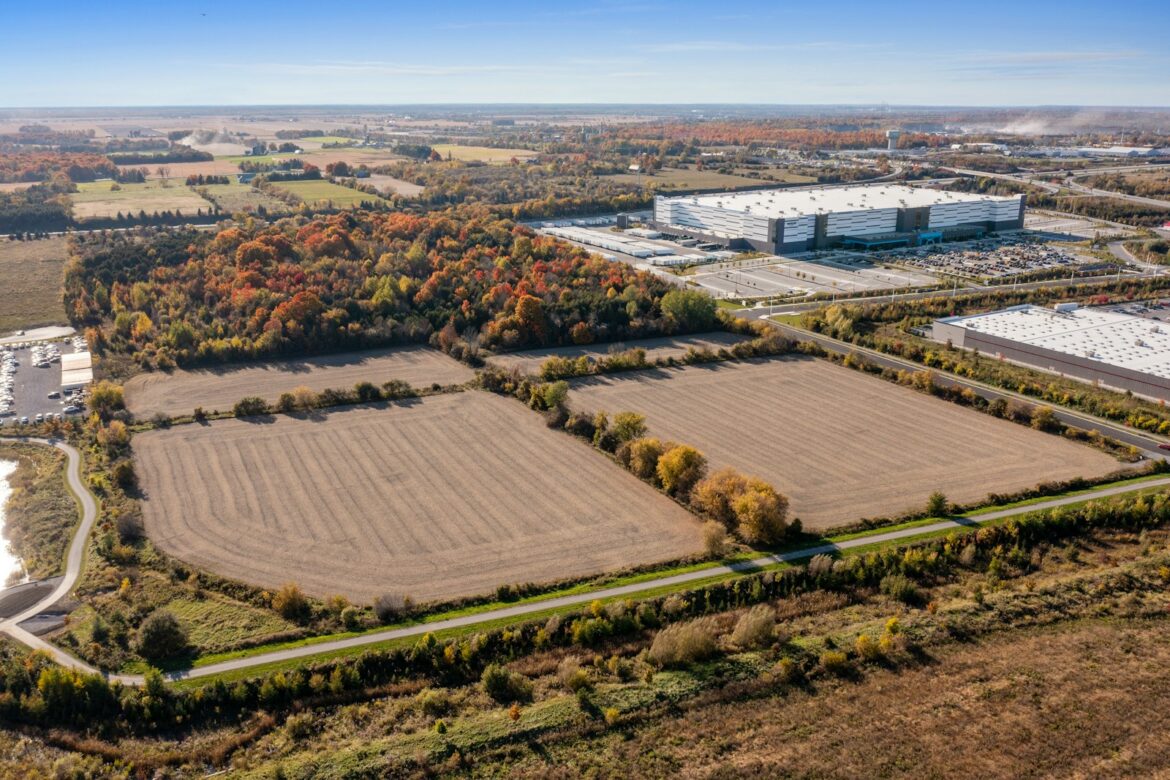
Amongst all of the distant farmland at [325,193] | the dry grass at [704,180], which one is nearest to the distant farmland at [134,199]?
the distant farmland at [325,193]

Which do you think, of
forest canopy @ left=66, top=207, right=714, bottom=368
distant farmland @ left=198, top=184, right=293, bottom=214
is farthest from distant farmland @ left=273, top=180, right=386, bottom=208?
forest canopy @ left=66, top=207, right=714, bottom=368

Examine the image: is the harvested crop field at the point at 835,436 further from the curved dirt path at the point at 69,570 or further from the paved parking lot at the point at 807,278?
the curved dirt path at the point at 69,570

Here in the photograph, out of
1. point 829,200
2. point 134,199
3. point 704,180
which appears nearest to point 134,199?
point 134,199

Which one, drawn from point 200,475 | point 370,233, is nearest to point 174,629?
point 200,475

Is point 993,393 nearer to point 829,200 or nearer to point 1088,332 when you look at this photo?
point 1088,332

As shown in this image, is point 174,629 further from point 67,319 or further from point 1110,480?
point 67,319
